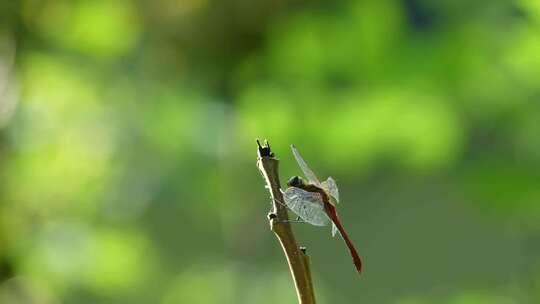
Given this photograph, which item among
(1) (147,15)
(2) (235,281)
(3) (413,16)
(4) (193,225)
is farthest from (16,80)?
(4) (193,225)

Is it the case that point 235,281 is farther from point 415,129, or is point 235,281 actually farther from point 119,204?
point 415,129

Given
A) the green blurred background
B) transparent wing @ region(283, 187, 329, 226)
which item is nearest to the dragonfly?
transparent wing @ region(283, 187, 329, 226)

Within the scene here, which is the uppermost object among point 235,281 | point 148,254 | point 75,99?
point 75,99

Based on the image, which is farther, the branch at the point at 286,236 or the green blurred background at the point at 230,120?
the green blurred background at the point at 230,120

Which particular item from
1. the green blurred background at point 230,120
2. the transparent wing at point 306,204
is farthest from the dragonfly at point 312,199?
the green blurred background at point 230,120

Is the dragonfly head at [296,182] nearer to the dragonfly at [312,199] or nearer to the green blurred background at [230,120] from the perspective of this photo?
the dragonfly at [312,199]

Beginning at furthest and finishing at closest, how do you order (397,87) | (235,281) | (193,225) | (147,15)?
(193,225) < (147,15) < (235,281) < (397,87)
